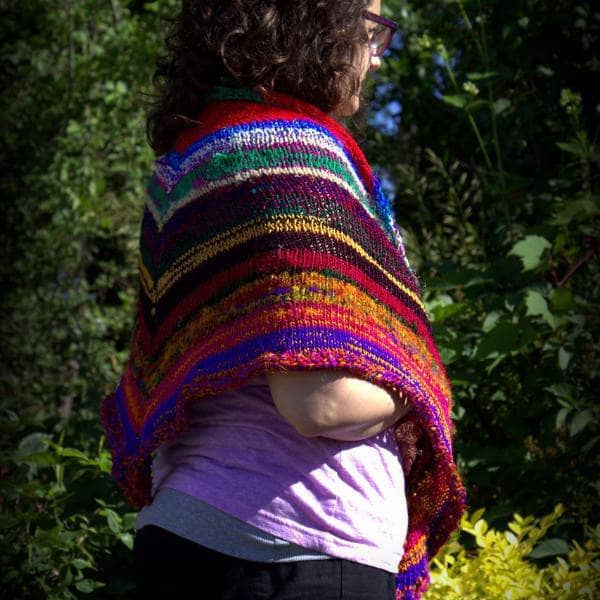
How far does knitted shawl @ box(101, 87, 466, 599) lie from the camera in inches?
51.0

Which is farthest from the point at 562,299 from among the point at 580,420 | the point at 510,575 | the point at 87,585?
the point at 87,585

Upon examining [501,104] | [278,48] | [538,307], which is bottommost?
[538,307]

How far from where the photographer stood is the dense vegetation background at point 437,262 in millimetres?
2199

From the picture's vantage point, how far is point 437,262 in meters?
3.12

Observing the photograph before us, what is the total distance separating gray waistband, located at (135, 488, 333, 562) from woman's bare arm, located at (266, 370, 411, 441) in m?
0.16

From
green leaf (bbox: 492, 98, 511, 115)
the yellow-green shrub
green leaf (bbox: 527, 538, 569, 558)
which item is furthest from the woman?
green leaf (bbox: 492, 98, 511, 115)

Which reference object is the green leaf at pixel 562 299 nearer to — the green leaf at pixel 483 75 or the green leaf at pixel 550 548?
the green leaf at pixel 550 548

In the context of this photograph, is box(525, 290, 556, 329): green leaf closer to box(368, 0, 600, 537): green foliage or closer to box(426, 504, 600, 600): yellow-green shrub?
box(368, 0, 600, 537): green foliage

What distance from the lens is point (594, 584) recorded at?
197cm

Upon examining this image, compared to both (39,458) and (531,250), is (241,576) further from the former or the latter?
(531,250)

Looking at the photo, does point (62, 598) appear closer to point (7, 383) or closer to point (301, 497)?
point (301, 497)

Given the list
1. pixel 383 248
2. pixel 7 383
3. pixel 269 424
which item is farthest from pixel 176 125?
pixel 7 383

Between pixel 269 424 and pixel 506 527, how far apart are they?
1226 mm

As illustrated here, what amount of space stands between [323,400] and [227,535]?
0.23m
